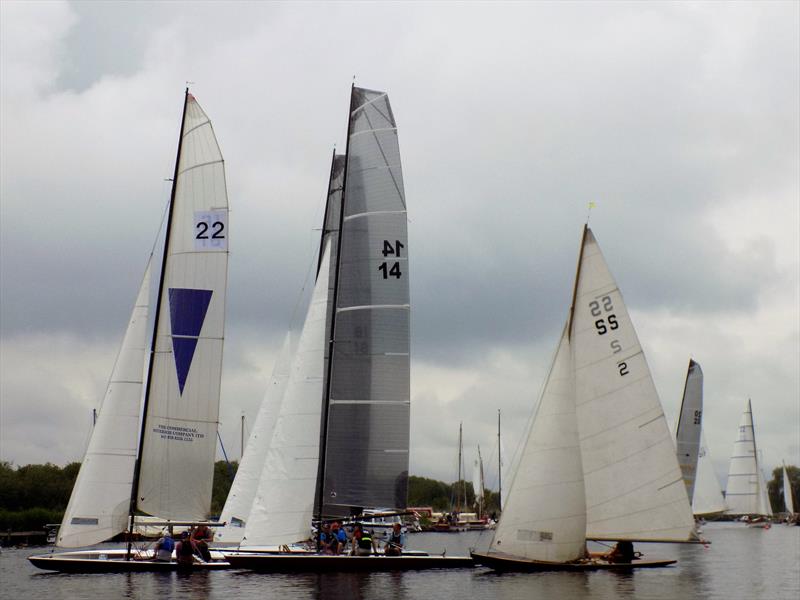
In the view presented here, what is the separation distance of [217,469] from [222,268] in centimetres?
6826

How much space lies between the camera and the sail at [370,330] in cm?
3419

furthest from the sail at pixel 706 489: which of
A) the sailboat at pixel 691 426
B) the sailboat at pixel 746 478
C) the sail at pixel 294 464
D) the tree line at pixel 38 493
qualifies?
the sail at pixel 294 464

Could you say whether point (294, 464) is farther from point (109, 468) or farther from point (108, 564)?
point (108, 564)

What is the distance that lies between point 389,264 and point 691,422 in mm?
43117

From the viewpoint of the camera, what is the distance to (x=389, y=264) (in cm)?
3516

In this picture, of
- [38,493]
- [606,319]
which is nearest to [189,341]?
[606,319]

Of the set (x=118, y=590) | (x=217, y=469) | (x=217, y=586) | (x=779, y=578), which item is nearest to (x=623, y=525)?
(x=779, y=578)

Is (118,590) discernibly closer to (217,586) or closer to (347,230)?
(217,586)

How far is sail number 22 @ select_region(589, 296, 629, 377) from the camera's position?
33.8m

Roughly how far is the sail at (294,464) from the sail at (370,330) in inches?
27.5

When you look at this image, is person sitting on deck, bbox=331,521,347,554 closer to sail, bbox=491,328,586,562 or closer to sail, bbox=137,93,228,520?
sail, bbox=137,93,228,520

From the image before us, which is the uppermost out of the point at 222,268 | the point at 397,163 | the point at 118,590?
the point at 397,163

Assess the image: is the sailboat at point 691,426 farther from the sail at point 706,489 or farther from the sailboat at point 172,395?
the sailboat at point 172,395

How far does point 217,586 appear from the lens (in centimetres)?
3097
